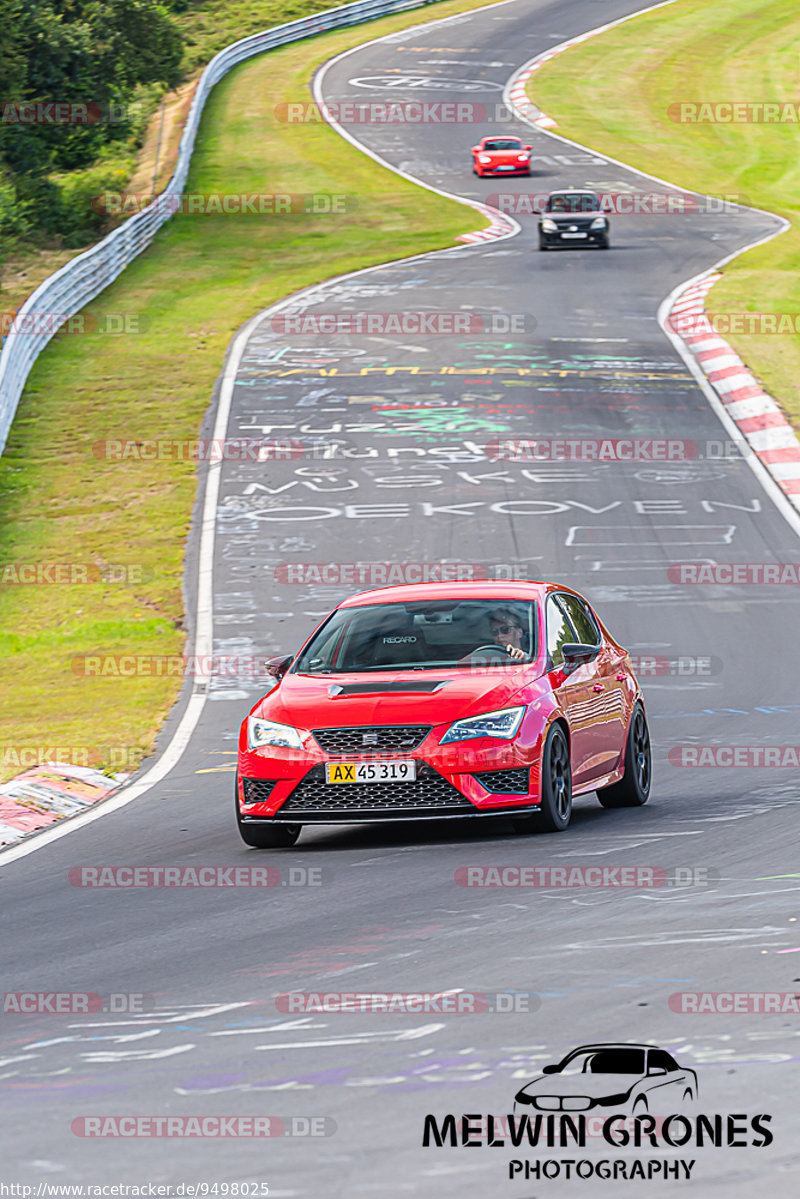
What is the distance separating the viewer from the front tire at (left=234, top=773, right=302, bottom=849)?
1050 cm

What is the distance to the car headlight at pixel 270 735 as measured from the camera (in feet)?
33.9

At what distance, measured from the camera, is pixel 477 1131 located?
16.7 feet

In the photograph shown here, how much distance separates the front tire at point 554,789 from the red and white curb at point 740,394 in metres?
14.4

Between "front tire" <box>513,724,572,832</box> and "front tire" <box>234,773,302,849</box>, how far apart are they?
1.39 meters

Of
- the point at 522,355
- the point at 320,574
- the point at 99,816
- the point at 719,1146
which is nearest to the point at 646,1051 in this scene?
the point at 719,1146

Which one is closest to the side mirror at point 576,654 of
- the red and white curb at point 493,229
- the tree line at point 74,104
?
the red and white curb at point 493,229

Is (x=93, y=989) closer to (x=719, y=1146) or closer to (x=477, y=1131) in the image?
(x=477, y=1131)

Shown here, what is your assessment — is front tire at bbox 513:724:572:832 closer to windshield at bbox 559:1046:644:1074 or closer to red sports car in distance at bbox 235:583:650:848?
red sports car in distance at bbox 235:583:650:848

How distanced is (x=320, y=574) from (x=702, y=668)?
633 cm

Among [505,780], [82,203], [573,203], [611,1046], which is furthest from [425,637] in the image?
[82,203]

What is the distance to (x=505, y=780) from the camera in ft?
33.1

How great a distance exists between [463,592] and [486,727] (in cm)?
177

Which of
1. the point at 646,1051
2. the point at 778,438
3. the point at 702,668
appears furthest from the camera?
the point at 778,438

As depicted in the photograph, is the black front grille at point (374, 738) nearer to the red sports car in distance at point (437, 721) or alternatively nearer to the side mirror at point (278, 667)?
the red sports car in distance at point (437, 721)
